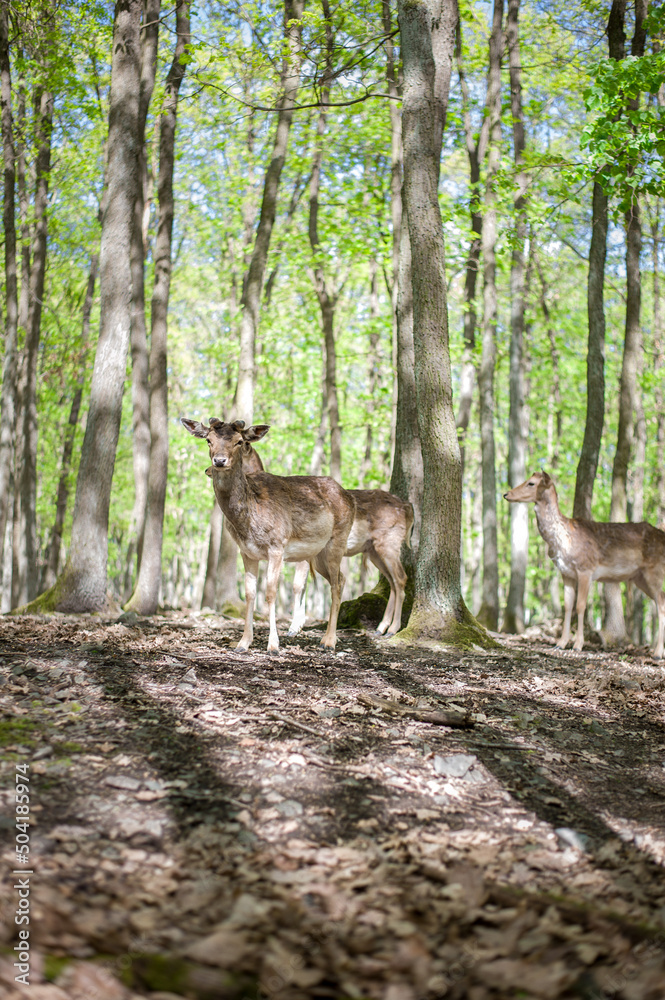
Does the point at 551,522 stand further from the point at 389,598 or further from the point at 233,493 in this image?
the point at 233,493

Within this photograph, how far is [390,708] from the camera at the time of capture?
20.3ft

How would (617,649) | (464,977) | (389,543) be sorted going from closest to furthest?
(464,977) < (389,543) < (617,649)

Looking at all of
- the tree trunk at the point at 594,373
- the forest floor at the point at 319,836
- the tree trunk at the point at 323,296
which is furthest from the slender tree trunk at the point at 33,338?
the forest floor at the point at 319,836

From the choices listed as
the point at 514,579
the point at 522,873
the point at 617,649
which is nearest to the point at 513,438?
the point at 514,579

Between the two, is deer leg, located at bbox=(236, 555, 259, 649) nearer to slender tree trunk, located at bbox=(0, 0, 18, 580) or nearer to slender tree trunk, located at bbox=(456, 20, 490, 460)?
slender tree trunk, located at bbox=(0, 0, 18, 580)

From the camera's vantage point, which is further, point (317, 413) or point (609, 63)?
point (317, 413)

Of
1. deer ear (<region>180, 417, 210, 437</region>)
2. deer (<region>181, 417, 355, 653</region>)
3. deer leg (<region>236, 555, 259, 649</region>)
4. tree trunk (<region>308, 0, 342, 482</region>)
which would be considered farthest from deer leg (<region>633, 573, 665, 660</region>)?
tree trunk (<region>308, 0, 342, 482</region>)

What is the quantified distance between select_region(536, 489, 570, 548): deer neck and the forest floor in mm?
6027

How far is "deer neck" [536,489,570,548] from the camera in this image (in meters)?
13.3

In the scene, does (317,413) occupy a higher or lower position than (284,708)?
higher

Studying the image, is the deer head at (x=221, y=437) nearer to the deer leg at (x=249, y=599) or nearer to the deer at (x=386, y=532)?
the deer leg at (x=249, y=599)

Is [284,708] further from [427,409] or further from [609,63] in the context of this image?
[609,63]

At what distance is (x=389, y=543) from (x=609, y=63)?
717 centimetres

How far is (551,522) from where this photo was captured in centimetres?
1331
